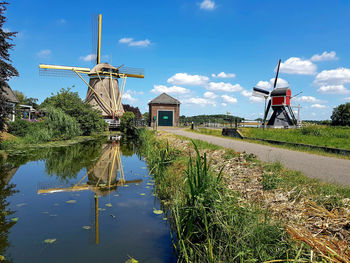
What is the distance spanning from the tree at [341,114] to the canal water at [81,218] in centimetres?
4660

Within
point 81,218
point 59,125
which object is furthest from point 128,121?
point 81,218

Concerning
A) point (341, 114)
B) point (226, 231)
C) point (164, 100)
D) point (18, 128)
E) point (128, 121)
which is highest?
point (164, 100)

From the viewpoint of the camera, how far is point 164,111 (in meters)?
35.9

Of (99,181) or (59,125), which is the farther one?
(59,125)

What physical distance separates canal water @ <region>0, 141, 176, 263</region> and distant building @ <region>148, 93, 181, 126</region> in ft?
87.6

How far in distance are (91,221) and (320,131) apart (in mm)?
17746

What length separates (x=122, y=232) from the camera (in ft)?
14.7

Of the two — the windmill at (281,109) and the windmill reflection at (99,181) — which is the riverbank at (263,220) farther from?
the windmill at (281,109)

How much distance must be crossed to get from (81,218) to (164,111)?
103 feet

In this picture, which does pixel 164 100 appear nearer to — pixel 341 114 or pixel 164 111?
pixel 164 111

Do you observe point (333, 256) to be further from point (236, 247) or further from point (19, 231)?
point (19, 231)

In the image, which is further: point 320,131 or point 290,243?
point 320,131

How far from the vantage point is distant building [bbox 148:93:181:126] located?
3569 centimetres

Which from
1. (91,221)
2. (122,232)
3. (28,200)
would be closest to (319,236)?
(122,232)
